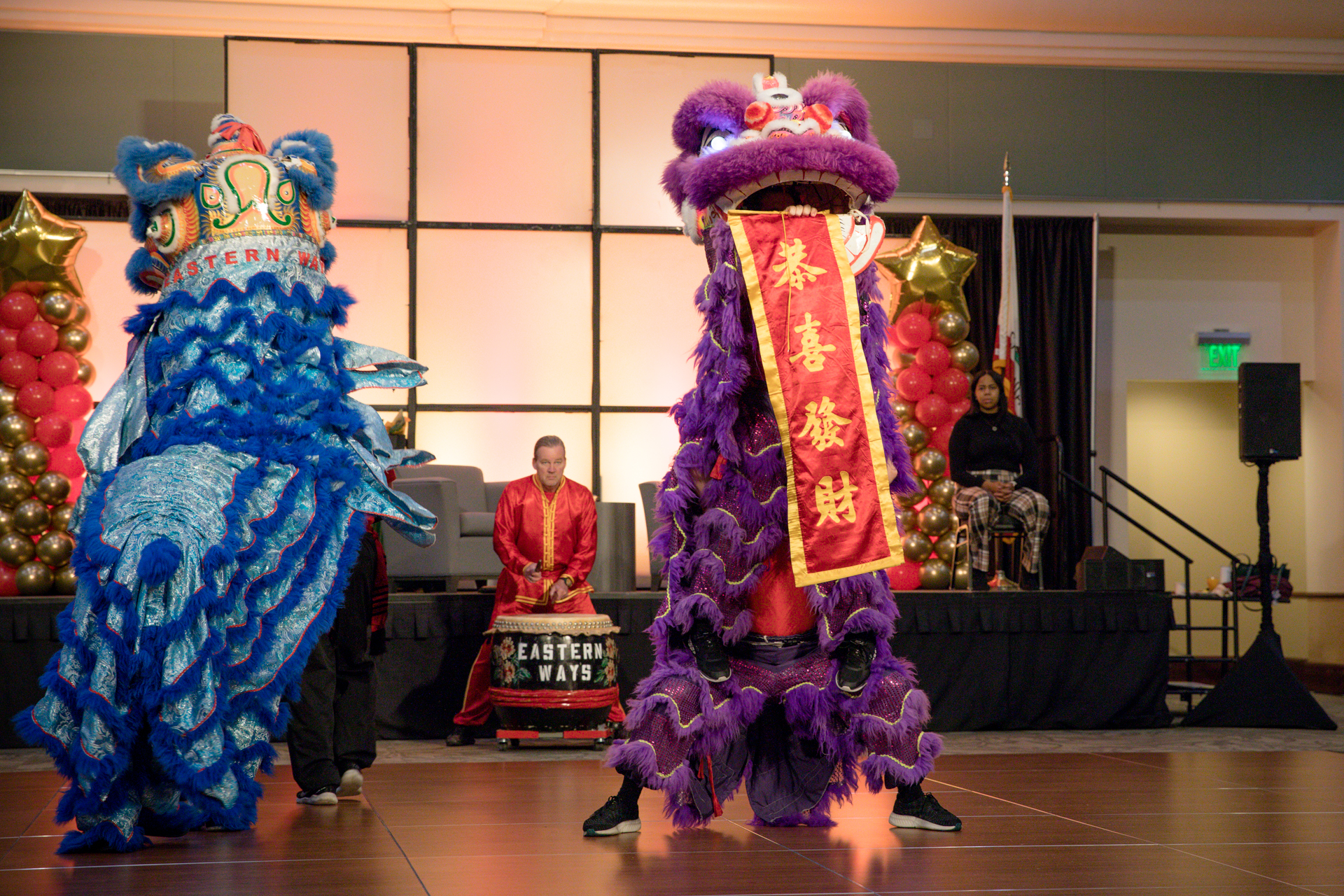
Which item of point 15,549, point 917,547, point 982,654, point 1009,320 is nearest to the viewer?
point 982,654

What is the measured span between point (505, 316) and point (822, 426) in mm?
5627

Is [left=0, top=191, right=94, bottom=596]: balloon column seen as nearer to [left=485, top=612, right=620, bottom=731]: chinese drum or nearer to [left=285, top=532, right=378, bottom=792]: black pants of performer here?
[left=485, top=612, right=620, bottom=731]: chinese drum

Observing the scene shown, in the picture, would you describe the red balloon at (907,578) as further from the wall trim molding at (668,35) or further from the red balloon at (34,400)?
the red balloon at (34,400)

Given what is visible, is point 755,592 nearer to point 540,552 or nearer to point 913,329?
point 540,552

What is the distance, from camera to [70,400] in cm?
694

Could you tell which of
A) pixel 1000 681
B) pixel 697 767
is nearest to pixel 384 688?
pixel 1000 681

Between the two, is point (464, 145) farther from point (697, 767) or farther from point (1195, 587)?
point (1195, 587)

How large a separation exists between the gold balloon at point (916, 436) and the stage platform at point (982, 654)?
1425 mm

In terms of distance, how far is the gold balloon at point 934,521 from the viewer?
7238mm

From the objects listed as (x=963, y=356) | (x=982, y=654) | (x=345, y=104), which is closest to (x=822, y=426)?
(x=982, y=654)

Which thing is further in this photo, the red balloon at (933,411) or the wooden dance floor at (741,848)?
the red balloon at (933,411)

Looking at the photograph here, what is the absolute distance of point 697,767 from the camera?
2.93 m

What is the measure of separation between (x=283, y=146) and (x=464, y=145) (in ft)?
16.8

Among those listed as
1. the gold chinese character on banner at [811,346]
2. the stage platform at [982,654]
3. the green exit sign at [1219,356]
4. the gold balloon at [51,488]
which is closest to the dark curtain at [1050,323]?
the green exit sign at [1219,356]
